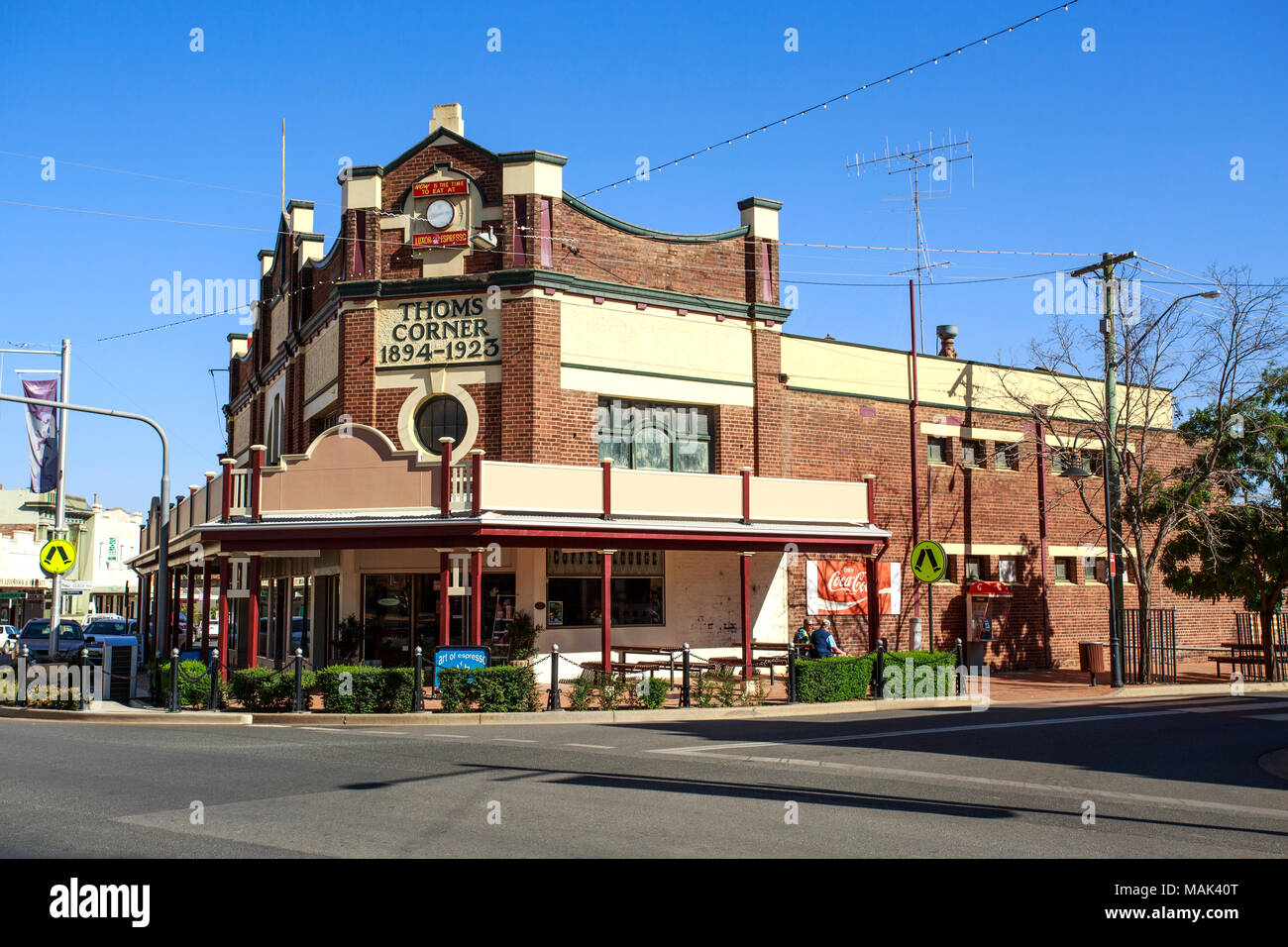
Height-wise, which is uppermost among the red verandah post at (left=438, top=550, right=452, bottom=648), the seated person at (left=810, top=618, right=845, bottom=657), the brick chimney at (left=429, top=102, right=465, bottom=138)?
the brick chimney at (left=429, top=102, right=465, bottom=138)

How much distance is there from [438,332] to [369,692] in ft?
27.0

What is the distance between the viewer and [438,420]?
75.8 ft

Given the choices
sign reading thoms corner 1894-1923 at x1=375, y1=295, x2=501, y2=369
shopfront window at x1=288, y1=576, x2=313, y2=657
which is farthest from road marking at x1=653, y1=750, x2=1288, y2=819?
shopfront window at x1=288, y1=576, x2=313, y2=657

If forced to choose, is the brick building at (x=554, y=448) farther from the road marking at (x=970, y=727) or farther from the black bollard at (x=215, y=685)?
the road marking at (x=970, y=727)

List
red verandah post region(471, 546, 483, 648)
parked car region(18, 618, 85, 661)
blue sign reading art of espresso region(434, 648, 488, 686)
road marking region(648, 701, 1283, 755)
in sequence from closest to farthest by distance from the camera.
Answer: road marking region(648, 701, 1283, 755), blue sign reading art of espresso region(434, 648, 488, 686), red verandah post region(471, 546, 483, 648), parked car region(18, 618, 85, 661)

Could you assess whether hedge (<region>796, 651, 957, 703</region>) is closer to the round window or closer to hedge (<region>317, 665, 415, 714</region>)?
hedge (<region>317, 665, 415, 714</region>)

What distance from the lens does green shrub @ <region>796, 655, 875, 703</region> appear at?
1955 cm

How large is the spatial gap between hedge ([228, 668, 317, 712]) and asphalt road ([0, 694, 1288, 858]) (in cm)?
149

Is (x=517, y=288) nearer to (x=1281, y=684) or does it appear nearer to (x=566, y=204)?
(x=566, y=204)

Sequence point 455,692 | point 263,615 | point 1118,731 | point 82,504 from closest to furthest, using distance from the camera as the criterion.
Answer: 1. point 1118,731
2. point 455,692
3. point 263,615
4. point 82,504

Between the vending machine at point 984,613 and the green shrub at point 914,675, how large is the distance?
5181mm
